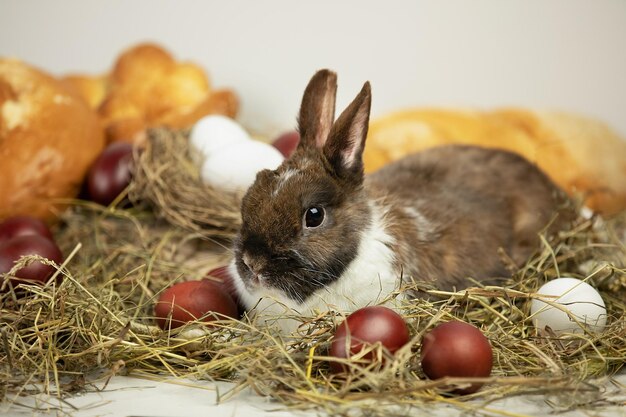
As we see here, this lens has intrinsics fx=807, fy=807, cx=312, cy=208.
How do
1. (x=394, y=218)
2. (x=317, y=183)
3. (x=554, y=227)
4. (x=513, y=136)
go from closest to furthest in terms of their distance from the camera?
1. (x=317, y=183)
2. (x=394, y=218)
3. (x=554, y=227)
4. (x=513, y=136)

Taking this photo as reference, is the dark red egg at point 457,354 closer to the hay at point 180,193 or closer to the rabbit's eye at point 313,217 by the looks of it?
the rabbit's eye at point 313,217

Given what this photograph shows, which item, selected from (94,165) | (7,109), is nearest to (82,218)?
(94,165)

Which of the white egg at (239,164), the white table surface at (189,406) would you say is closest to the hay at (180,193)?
the white egg at (239,164)

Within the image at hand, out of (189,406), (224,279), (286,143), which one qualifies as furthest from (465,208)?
(189,406)

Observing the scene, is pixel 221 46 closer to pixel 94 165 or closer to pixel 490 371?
pixel 94 165

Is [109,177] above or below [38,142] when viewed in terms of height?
below

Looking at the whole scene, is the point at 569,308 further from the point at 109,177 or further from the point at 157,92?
the point at 157,92

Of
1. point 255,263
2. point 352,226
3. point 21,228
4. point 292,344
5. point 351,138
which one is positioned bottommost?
point 21,228

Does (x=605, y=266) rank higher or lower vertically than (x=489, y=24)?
lower
